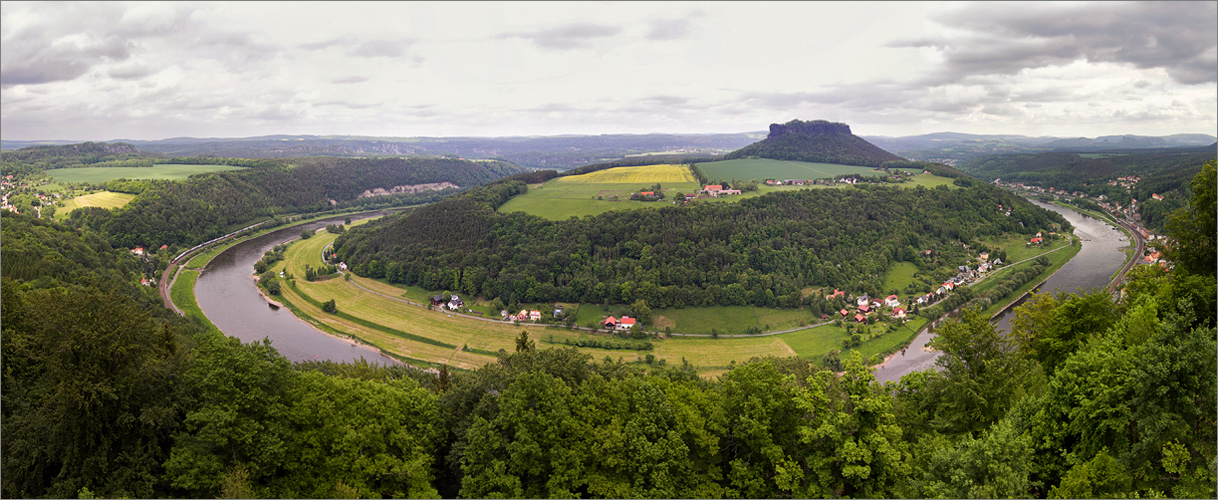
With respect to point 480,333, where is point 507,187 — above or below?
above

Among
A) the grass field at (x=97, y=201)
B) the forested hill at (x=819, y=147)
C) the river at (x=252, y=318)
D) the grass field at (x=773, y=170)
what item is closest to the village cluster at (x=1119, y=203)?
the forested hill at (x=819, y=147)

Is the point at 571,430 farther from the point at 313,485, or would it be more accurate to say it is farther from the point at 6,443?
the point at 6,443

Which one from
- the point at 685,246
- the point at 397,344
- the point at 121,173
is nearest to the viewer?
the point at 397,344

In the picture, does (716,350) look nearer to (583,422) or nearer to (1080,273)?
(583,422)

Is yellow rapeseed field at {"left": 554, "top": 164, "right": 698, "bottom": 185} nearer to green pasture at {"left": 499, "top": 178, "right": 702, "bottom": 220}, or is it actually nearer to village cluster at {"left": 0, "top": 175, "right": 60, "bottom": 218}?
green pasture at {"left": 499, "top": 178, "right": 702, "bottom": 220}

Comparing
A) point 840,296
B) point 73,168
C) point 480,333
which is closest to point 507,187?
point 480,333

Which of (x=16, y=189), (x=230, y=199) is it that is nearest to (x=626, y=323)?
(x=230, y=199)
